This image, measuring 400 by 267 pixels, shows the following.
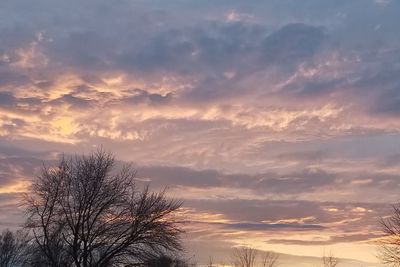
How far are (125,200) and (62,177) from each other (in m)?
5.16

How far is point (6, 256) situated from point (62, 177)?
3782 inches

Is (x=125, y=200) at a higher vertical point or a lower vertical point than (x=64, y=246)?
higher

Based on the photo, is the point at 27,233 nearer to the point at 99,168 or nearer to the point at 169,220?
the point at 99,168

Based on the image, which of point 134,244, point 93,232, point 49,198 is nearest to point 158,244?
point 134,244

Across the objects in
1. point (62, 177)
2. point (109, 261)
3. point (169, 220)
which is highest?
point (62, 177)

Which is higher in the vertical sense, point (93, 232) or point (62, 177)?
point (62, 177)

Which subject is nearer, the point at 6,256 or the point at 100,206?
the point at 100,206

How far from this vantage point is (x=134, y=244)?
156 feet

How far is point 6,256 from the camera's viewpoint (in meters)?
138

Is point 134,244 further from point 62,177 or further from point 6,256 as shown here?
point 6,256

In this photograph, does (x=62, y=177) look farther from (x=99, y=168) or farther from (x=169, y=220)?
(x=169, y=220)

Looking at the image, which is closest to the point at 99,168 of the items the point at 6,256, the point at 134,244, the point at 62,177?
the point at 62,177

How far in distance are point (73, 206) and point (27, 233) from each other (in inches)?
180

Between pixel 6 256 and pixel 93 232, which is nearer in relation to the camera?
pixel 93 232
